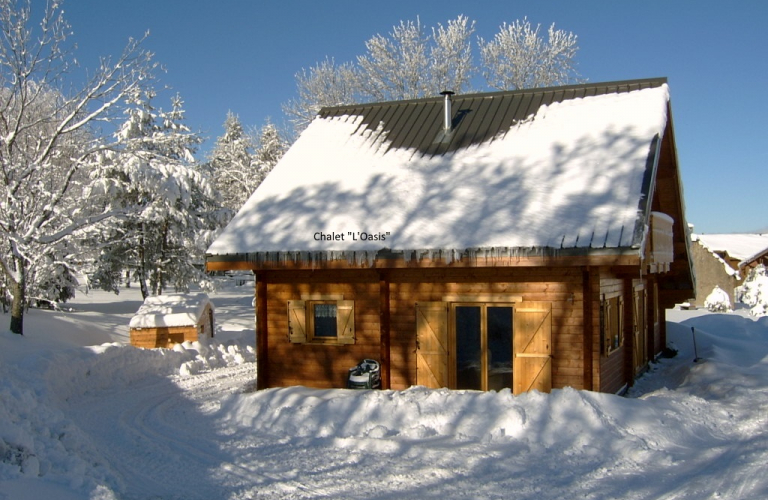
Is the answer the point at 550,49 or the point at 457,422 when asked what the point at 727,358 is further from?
the point at 550,49

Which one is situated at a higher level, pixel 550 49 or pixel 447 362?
pixel 550 49

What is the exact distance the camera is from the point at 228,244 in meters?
12.2

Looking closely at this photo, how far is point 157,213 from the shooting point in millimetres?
25828

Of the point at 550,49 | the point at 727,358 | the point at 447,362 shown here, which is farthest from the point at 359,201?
the point at 550,49

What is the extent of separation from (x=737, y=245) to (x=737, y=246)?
2.23 ft

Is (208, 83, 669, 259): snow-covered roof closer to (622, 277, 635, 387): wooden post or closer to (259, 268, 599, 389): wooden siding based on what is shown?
(259, 268, 599, 389): wooden siding

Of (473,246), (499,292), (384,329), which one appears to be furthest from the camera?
(384,329)

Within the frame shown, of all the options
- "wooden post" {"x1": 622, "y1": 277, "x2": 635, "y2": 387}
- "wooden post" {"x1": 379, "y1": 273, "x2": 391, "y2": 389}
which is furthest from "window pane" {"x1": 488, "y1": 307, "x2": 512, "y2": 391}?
"wooden post" {"x1": 622, "y1": 277, "x2": 635, "y2": 387}

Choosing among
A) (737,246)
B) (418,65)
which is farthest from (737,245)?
(418,65)

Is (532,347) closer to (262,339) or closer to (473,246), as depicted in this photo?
(473,246)

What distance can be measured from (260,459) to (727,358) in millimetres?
12653

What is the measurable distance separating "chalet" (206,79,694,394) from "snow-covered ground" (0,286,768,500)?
1.31m

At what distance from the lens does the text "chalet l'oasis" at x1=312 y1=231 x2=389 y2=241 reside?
1129 centimetres

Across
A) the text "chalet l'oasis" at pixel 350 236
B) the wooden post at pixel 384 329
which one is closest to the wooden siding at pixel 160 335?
the text "chalet l'oasis" at pixel 350 236
